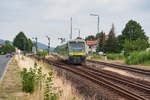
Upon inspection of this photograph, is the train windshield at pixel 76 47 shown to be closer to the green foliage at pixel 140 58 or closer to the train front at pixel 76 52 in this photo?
the train front at pixel 76 52

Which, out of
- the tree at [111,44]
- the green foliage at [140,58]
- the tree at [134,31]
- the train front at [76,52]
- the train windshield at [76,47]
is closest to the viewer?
the green foliage at [140,58]

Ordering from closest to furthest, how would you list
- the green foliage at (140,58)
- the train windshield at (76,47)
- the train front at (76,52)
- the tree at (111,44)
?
1. the green foliage at (140,58)
2. the train front at (76,52)
3. the train windshield at (76,47)
4. the tree at (111,44)

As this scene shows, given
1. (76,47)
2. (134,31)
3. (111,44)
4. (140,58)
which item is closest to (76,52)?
(76,47)

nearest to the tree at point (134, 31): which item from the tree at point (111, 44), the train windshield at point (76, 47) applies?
the tree at point (111, 44)

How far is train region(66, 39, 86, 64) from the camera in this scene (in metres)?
27.3

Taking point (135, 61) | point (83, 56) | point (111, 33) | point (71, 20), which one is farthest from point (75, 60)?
point (111, 33)

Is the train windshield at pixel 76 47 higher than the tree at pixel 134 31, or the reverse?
the tree at pixel 134 31

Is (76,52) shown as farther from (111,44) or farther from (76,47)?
(111,44)

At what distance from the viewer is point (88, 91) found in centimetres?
1020

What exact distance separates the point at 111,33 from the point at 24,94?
230ft

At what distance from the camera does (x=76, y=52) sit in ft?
90.1

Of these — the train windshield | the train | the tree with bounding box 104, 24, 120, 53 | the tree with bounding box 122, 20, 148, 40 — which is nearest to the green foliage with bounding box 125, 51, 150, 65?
the train

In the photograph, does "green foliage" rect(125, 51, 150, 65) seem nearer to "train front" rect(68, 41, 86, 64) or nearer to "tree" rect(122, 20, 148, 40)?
"train front" rect(68, 41, 86, 64)

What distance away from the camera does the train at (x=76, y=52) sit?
2731 cm
